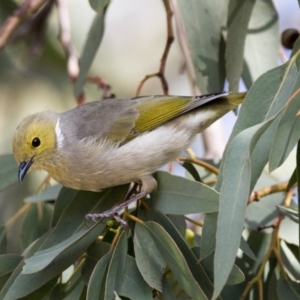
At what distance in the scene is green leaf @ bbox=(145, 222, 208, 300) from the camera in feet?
5.44

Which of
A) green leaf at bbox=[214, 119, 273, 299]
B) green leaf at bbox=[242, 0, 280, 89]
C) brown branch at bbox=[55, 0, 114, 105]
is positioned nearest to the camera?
green leaf at bbox=[214, 119, 273, 299]

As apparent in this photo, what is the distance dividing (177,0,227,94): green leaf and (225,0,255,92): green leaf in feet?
0.39

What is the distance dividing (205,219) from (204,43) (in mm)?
849

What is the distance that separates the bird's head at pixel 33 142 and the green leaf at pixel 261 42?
30.4 inches

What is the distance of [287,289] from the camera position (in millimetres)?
1958

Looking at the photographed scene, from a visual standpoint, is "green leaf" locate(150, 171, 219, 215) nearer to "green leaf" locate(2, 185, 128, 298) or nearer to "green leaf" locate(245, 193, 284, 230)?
"green leaf" locate(2, 185, 128, 298)

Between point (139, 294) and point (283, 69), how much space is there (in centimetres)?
71

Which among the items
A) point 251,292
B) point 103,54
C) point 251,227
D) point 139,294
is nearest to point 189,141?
point 251,227

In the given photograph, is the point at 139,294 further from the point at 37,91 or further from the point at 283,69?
the point at 37,91

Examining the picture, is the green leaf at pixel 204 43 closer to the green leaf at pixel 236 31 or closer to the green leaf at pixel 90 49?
the green leaf at pixel 236 31

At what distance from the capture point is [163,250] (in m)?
1.75

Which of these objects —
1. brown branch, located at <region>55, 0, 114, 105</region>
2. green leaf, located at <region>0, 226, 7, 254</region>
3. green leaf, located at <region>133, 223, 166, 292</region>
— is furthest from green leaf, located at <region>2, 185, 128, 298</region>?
brown branch, located at <region>55, 0, 114, 105</region>

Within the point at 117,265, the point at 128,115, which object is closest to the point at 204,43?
the point at 128,115

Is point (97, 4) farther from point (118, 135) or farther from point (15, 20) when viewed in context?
point (15, 20)
